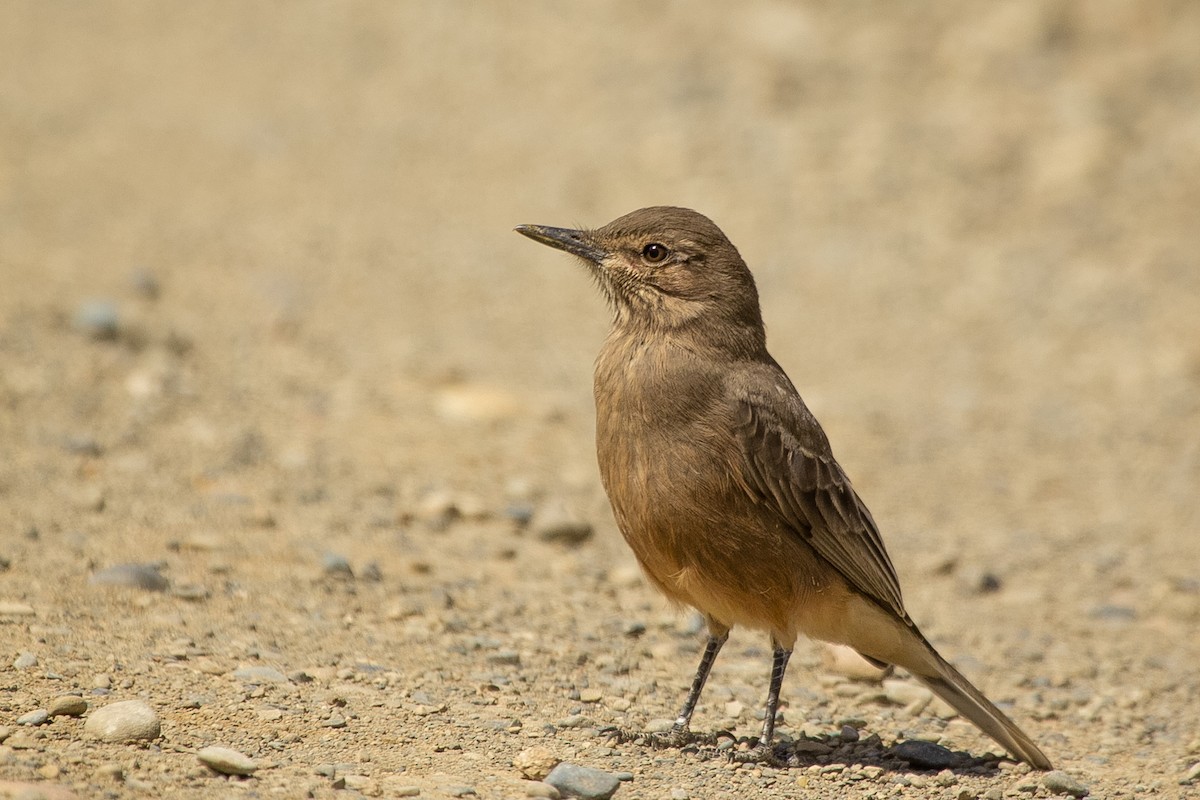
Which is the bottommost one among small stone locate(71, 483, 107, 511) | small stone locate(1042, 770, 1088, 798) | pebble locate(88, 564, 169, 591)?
small stone locate(1042, 770, 1088, 798)

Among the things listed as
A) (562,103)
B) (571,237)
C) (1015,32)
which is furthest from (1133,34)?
(571,237)

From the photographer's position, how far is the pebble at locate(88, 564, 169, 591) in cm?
684

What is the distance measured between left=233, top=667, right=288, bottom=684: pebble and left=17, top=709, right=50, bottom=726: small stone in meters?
0.86

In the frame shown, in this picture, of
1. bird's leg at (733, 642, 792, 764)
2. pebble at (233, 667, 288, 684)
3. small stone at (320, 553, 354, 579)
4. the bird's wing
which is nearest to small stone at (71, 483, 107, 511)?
small stone at (320, 553, 354, 579)

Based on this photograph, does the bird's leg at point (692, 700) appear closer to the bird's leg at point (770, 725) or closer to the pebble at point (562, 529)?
the bird's leg at point (770, 725)

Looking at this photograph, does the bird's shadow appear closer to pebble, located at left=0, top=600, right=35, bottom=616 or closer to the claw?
the claw

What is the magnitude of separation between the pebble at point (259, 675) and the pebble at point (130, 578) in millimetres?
1041

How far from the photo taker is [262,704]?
577 centimetres

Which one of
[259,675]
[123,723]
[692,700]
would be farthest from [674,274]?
[123,723]

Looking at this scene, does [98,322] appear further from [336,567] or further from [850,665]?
[850,665]

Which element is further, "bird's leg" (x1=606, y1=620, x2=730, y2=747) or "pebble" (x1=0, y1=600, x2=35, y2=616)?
"pebble" (x1=0, y1=600, x2=35, y2=616)

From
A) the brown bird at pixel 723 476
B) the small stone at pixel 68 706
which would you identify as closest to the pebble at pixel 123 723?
the small stone at pixel 68 706

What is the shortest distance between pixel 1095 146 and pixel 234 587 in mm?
10901

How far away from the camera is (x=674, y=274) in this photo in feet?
22.1
